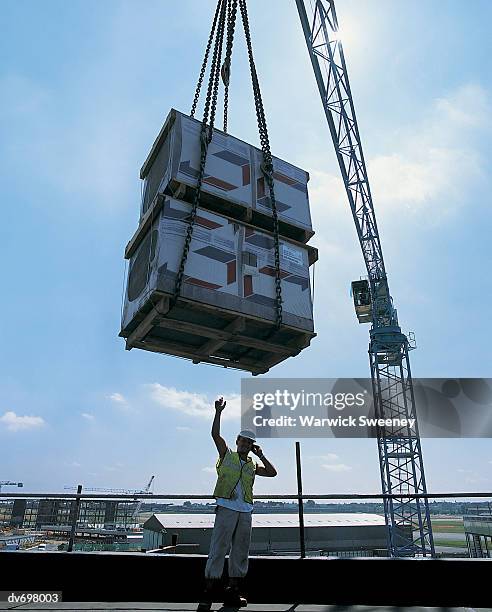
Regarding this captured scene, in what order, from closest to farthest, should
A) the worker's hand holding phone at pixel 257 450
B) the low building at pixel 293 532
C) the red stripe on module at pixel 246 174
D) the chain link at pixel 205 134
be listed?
the worker's hand holding phone at pixel 257 450
the chain link at pixel 205 134
the red stripe on module at pixel 246 174
the low building at pixel 293 532

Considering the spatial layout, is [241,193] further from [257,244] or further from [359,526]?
[359,526]

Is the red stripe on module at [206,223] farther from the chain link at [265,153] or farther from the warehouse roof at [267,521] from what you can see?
the warehouse roof at [267,521]

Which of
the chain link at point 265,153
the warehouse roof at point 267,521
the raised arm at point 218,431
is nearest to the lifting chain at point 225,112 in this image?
the chain link at point 265,153

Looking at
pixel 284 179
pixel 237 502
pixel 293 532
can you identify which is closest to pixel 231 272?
pixel 284 179

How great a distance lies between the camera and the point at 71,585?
12.5ft

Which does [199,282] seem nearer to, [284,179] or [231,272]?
[231,272]

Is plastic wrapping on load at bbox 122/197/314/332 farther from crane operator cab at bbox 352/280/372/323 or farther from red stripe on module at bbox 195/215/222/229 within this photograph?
crane operator cab at bbox 352/280/372/323

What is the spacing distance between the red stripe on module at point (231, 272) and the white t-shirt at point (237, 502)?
259cm

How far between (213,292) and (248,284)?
52 centimetres

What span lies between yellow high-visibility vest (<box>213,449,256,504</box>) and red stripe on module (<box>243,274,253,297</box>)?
2.34 m

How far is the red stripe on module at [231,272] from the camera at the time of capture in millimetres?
5434

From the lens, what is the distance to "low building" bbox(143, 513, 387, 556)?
816 inches

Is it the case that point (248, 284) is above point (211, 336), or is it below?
above

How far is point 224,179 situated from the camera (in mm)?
5918
